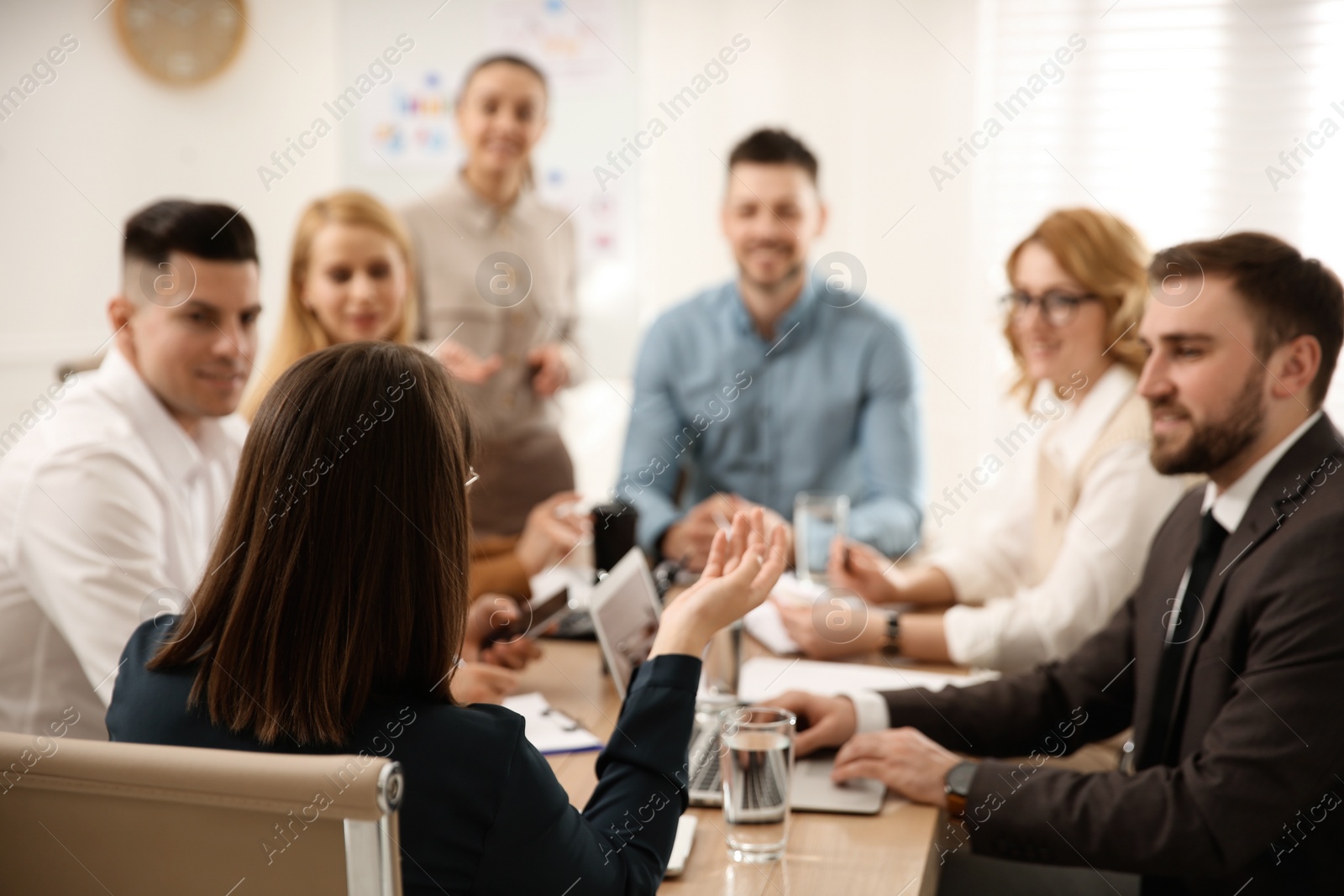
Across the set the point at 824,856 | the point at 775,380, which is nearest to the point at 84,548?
the point at 824,856

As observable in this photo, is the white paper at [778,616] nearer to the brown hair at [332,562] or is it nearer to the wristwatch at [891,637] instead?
the wristwatch at [891,637]

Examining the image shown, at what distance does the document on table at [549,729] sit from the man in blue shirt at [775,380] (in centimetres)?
136

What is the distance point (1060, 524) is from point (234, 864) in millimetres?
1713

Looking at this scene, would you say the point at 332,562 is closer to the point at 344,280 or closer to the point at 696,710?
the point at 696,710

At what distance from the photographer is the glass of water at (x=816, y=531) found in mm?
2324

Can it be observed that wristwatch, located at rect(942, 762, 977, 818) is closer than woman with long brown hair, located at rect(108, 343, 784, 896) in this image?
No

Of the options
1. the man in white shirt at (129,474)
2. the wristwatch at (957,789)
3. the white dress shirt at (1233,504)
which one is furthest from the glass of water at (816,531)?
the man in white shirt at (129,474)

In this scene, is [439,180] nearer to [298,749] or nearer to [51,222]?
[51,222]

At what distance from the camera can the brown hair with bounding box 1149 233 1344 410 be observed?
163cm

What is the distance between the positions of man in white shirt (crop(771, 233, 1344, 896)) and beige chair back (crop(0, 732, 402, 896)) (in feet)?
2.57

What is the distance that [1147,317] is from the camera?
1760mm

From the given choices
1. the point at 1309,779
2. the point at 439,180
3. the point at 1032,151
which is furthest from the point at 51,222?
the point at 1309,779

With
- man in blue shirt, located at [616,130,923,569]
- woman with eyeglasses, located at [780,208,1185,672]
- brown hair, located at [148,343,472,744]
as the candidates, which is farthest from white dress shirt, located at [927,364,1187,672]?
brown hair, located at [148,343,472,744]

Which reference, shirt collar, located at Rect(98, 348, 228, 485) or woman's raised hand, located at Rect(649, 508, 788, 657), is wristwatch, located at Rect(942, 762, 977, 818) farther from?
shirt collar, located at Rect(98, 348, 228, 485)
